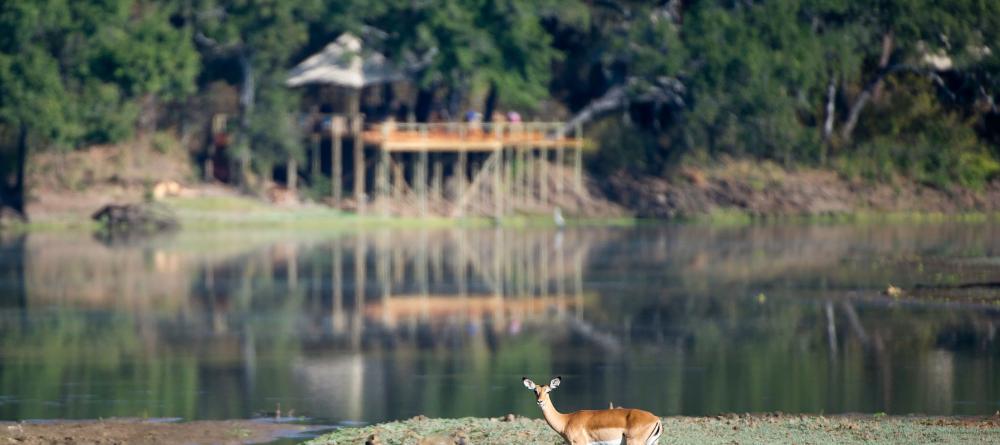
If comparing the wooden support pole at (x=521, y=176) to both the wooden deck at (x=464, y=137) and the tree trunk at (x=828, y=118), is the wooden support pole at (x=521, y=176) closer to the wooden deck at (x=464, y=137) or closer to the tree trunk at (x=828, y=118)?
the wooden deck at (x=464, y=137)

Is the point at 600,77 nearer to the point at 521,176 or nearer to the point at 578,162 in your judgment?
the point at 578,162

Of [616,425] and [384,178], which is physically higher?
[384,178]

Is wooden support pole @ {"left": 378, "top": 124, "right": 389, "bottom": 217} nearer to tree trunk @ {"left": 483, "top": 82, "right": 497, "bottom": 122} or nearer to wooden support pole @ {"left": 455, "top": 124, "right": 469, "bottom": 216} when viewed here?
wooden support pole @ {"left": 455, "top": 124, "right": 469, "bottom": 216}

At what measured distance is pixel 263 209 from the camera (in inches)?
2594

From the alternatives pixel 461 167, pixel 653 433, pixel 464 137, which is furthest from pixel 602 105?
pixel 653 433

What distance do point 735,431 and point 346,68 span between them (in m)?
49.1

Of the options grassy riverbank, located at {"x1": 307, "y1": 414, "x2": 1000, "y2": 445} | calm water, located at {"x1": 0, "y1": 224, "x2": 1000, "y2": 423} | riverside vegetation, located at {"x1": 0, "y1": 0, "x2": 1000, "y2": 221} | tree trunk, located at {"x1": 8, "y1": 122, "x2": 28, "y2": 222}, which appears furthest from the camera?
riverside vegetation, located at {"x1": 0, "y1": 0, "x2": 1000, "y2": 221}

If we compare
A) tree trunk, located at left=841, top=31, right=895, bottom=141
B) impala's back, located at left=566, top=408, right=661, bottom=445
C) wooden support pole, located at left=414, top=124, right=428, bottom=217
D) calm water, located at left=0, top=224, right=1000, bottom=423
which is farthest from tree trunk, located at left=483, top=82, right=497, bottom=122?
impala's back, located at left=566, top=408, right=661, bottom=445

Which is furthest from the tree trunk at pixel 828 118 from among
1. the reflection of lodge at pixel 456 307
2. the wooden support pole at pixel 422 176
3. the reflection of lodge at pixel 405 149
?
the reflection of lodge at pixel 456 307

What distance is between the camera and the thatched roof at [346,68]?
6650 centimetres

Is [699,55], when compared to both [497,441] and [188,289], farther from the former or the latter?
[497,441]

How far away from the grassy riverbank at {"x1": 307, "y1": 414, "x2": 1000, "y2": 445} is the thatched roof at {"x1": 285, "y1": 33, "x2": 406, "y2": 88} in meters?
46.5

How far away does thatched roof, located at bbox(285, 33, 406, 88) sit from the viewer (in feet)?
218

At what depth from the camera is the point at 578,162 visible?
6994 centimetres
